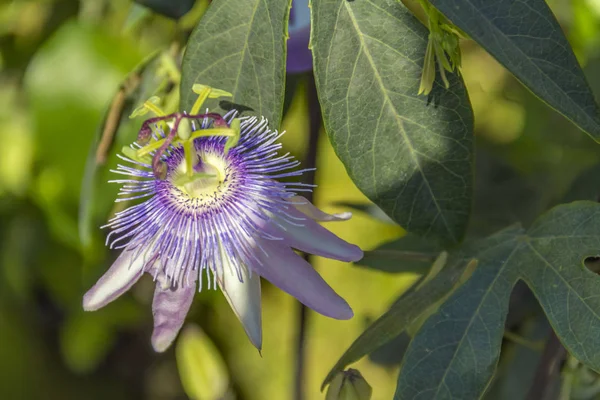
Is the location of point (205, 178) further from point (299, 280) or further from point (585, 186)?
point (585, 186)

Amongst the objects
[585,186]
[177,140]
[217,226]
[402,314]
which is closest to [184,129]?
[177,140]

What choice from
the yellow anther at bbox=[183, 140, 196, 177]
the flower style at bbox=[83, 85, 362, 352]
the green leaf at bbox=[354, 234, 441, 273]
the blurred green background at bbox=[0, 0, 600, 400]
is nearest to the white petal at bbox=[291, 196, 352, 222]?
the flower style at bbox=[83, 85, 362, 352]

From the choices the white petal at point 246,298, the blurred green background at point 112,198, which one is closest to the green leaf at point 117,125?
the blurred green background at point 112,198

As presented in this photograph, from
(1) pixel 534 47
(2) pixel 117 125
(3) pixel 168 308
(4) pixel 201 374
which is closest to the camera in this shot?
(1) pixel 534 47

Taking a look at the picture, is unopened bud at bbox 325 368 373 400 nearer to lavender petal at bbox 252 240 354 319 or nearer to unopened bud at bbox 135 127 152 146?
lavender petal at bbox 252 240 354 319

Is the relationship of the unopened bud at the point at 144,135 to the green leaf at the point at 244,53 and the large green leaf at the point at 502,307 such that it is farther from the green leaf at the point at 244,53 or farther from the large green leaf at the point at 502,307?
the large green leaf at the point at 502,307

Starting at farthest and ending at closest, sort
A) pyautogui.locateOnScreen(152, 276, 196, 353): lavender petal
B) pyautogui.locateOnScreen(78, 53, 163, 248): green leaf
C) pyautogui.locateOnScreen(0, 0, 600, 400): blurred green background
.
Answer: pyautogui.locateOnScreen(0, 0, 600, 400): blurred green background, pyautogui.locateOnScreen(78, 53, 163, 248): green leaf, pyautogui.locateOnScreen(152, 276, 196, 353): lavender petal
